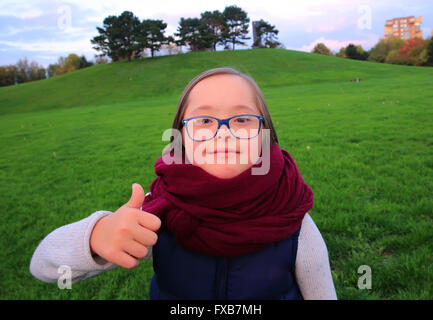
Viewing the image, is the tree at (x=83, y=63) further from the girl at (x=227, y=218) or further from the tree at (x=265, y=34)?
the girl at (x=227, y=218)

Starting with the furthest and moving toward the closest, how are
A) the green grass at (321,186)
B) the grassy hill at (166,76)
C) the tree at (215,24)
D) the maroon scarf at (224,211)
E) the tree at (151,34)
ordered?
the tree at (215,24), the tree at (151,34), the grassy hill at (166,76), the green grass at (321,186), the maroon scarf at (224,211)

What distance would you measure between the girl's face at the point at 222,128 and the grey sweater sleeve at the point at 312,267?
0.44m

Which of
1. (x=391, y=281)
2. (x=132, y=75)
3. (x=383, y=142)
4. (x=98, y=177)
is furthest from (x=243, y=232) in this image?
(x=132, y=75)

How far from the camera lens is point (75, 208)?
400cm

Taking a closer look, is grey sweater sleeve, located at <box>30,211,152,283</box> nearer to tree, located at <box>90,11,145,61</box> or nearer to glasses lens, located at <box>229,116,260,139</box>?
glasses lens, located at <box>229,116,260,139</box>

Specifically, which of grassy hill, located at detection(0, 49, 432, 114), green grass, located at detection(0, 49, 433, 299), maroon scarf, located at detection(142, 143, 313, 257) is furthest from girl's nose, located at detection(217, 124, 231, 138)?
grassy hill, located at detection(0, 49, 432, 114)

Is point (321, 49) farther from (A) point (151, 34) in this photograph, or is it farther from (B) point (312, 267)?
(B) point (312, 267)

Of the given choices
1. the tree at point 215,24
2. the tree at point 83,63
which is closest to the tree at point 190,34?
the tree at point 215,24

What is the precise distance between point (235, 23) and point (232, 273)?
68390 mm

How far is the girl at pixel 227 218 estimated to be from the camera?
3.81ft

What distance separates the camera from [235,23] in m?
62.2

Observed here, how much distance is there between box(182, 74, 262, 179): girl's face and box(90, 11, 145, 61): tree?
158 ft
